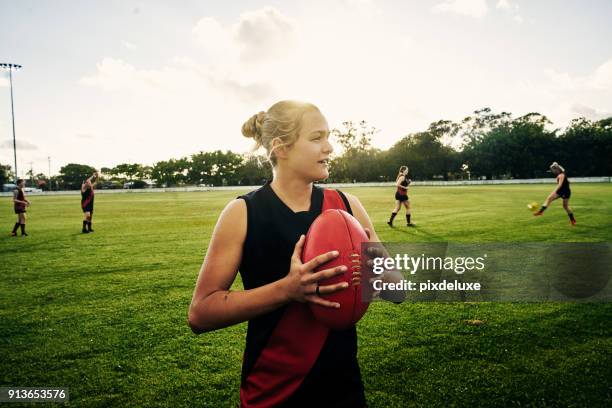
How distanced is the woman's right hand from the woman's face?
61cm

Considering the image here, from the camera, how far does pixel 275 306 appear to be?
1.59 m

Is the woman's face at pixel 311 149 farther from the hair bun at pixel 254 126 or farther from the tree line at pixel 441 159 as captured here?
the tree line at pixel 441 159

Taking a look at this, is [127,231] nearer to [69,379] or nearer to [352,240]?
[69,379]

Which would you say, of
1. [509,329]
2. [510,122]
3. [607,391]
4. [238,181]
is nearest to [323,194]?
[607,391]

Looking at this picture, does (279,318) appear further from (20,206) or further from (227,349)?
(20,206)

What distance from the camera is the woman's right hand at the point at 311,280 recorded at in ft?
4.74

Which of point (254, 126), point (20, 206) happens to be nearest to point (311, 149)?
point (254, 126)

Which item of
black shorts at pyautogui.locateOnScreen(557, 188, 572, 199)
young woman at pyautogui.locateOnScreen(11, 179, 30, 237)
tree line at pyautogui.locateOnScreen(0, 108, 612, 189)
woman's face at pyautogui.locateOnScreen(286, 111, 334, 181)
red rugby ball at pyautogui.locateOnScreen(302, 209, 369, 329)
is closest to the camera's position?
red rugby ball at pyautogui.locateOnScreen(302, 209, 369, 329)

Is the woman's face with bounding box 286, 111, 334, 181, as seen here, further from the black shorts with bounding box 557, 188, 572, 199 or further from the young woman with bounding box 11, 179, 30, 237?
the young woman with bounding box 11, 179, 30, 237

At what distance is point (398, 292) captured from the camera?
6.70 ft

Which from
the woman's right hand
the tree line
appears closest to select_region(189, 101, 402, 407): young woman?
the woman's right hand

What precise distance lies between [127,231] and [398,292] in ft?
53.2

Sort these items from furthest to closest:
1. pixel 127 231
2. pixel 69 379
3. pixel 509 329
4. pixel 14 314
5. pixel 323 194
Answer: pixel 127 231
pixel 14 314
pixel 509 329
pixel 69 379
pixel 323 194

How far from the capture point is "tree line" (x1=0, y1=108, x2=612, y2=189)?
79250 millimetres
